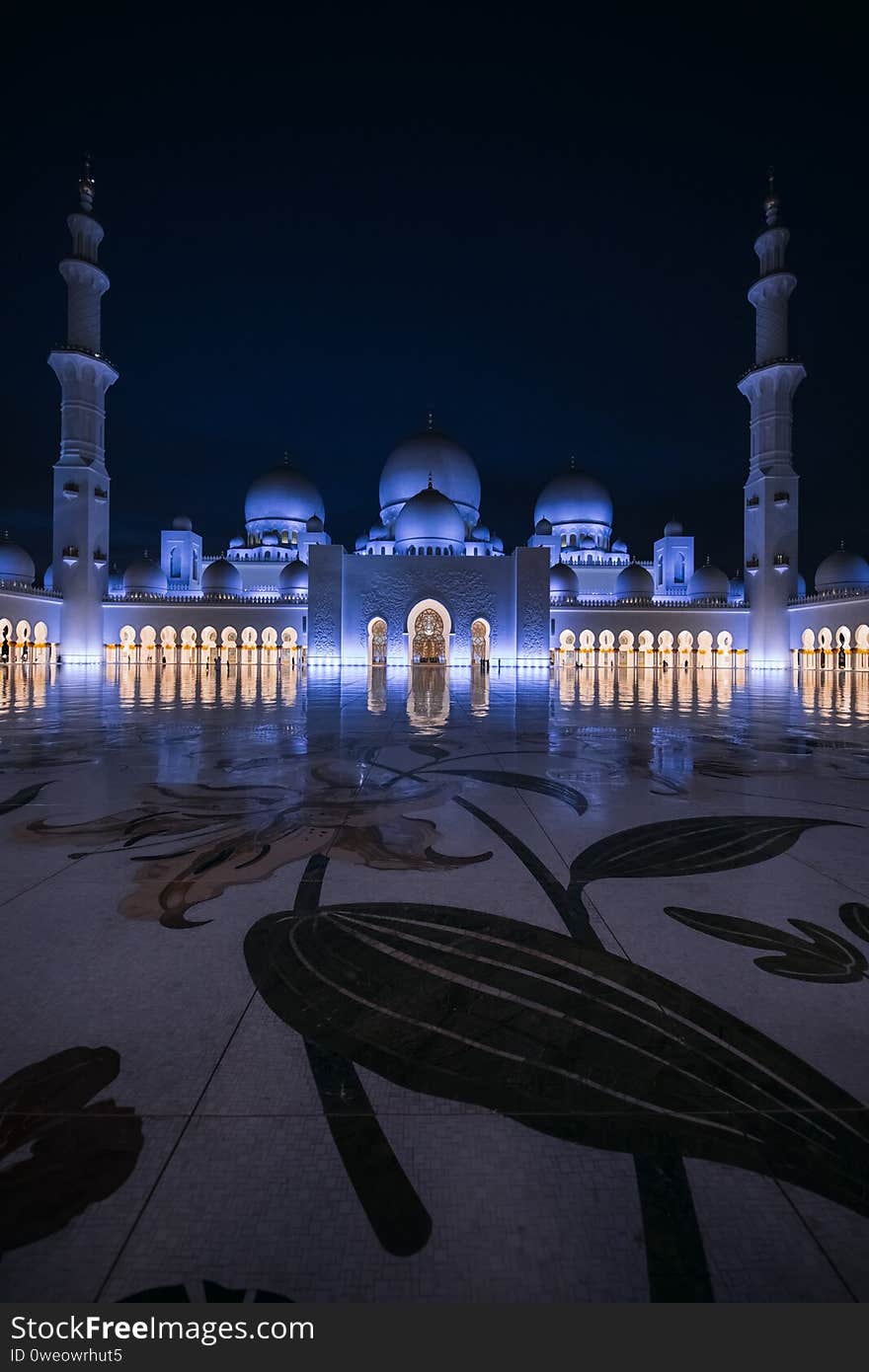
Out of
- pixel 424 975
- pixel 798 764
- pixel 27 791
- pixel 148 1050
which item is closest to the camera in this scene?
pixel 148 1050

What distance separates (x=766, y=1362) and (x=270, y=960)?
1.12 meters

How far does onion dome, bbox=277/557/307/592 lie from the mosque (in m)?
0.08

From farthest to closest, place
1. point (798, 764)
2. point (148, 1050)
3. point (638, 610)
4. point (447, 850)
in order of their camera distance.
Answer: point (638, 610) < point (798, 764) < point (447, 850) < point (148, 1050)

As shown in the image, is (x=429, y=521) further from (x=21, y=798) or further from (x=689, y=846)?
(x=689, y=846)

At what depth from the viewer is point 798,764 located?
4527 millimetres

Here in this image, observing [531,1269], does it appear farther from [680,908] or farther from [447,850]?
[447,850]

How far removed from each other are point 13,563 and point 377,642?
17.1 m

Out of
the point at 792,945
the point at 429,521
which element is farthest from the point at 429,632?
the point at 792,945

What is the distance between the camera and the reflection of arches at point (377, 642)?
1149 inches

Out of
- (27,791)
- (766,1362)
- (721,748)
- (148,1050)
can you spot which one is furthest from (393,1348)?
(721,748)

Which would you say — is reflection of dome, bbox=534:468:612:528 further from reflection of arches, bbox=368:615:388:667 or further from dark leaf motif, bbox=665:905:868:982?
dark leaf motif, bbox=665:905:868:982

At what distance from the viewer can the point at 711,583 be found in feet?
115

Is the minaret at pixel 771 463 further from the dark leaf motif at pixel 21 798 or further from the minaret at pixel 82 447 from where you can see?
the dark leaf motif at pixel 21 798

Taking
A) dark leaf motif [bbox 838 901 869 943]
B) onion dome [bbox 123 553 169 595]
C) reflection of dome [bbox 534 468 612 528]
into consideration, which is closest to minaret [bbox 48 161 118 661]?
onion dome [bbox 123 553 169 595]
